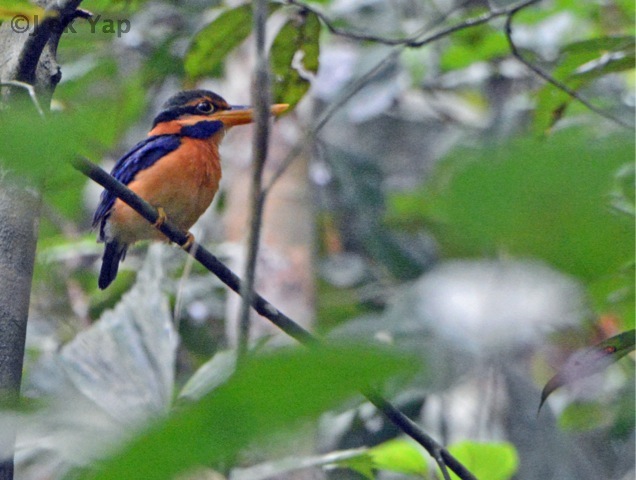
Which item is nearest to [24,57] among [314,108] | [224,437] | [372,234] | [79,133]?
[79,133]

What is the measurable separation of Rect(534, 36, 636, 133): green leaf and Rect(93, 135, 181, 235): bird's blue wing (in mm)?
1565

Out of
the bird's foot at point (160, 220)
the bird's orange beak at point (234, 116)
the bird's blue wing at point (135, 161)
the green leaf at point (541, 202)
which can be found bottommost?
the bird's blue wing at point (135, 161)

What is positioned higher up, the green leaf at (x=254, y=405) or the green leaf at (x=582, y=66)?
the green leaf at (x=254, y=405)

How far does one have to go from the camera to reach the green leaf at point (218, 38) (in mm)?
3287

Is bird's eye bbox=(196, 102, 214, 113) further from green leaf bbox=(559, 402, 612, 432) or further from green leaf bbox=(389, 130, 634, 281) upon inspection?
green leaf bbox=(389, 130, 634, 281)

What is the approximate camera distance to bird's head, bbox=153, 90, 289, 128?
3.97 m

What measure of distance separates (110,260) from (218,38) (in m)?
1.21

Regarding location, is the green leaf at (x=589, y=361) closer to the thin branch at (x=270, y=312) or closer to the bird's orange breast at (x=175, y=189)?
the thin branch at (x=270, y=312)

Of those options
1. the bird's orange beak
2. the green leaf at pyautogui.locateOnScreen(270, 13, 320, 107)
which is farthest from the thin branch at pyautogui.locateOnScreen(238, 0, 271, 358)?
the bird's orange beak

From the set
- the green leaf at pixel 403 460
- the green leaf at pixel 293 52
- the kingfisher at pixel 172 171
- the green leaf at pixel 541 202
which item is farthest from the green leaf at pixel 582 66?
the green leaf at pixel 541 202

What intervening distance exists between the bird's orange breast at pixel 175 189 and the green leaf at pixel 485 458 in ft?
5.31

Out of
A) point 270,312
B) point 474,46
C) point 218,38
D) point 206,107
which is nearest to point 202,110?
point 206,107

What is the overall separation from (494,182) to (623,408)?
132 inches

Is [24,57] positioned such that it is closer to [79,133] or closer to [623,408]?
[79,133]
